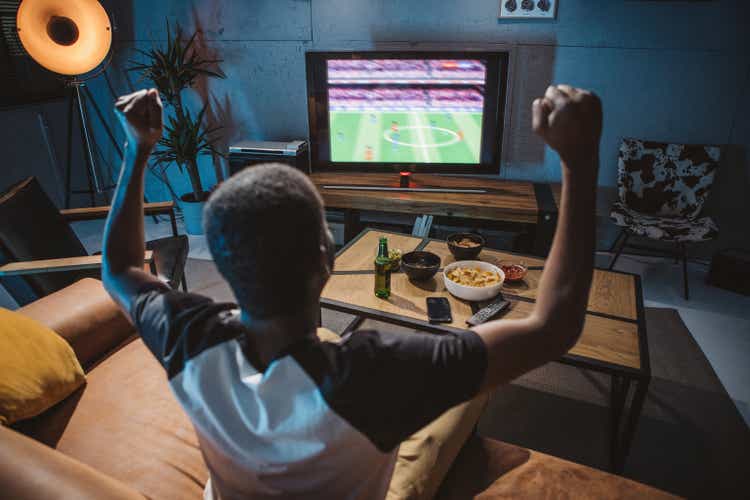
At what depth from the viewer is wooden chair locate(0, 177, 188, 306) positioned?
1959 millimetres

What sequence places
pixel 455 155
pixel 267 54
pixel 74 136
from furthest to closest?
pixel 74 136 < pixel 267 54 < pixel 455 155

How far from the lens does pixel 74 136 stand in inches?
166

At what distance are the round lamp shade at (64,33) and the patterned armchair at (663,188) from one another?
12.2 ft

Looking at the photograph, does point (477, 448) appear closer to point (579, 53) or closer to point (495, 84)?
point (495, 84)

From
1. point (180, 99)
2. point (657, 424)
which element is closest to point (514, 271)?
point (657, 424)

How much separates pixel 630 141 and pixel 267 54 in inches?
111

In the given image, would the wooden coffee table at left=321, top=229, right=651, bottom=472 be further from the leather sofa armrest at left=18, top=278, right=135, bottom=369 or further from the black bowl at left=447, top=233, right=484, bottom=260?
the leather sofa armrest at left=18, top=278, right=135, bottom=369

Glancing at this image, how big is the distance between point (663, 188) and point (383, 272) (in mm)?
2439

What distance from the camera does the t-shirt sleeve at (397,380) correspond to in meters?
0.62

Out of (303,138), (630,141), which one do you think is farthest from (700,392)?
(303,138)

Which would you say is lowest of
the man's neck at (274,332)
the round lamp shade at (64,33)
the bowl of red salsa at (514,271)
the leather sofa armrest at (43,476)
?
the bowl of red salsa at (514,271)

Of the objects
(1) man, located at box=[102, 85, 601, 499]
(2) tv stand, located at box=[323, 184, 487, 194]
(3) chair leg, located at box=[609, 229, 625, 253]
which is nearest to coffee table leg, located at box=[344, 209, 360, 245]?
(2) tv stand, located at box=[323, 184, 487, 194]

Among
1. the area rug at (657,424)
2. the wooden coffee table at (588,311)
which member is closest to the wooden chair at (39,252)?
the wooden coffee table at (588,311)

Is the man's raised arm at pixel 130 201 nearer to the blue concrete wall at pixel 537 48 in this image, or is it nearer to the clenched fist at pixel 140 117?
the clenched fist at pixel 140 117
